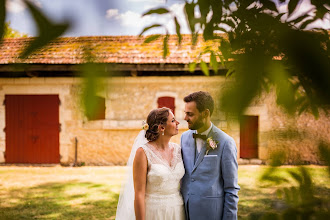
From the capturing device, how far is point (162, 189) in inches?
102

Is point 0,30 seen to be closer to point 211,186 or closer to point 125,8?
point 125,8

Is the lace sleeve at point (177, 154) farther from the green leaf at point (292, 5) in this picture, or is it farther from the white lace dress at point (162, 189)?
the green leaf at point (292, 5)

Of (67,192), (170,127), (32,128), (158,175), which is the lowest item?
(67,192)

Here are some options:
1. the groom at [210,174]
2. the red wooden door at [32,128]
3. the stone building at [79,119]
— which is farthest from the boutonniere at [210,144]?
the red wooden door at [32,128]

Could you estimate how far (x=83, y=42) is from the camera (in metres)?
0.55

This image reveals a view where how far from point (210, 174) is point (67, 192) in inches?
170

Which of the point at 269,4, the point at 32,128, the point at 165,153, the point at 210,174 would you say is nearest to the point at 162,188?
the point at 165,153

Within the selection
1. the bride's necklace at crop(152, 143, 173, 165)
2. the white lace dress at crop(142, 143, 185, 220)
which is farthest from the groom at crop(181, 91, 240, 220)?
Answer: the bride's necklace at crop(152, 143, 173, 165)

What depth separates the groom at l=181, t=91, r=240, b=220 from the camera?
234cm

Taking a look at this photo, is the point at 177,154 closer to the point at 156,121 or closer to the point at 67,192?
the point at 156,121

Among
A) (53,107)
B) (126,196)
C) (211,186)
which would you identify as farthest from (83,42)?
(53,107)

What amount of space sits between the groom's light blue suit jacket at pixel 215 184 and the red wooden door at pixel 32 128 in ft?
23.0

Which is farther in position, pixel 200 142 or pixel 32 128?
pixel 32 128

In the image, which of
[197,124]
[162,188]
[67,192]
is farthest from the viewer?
[67,192]
